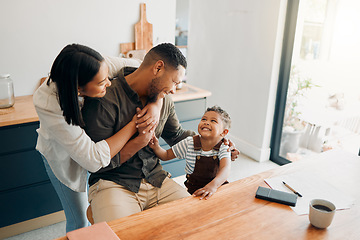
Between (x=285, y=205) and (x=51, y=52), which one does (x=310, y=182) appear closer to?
(x=285, y=205)

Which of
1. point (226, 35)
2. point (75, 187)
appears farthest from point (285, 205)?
point (226, 35)

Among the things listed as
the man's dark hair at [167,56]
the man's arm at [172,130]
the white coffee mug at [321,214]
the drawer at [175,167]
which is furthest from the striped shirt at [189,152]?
the drawer at [175,167]

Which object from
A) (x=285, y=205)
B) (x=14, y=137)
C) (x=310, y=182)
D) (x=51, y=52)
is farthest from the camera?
(x=51, y=52)

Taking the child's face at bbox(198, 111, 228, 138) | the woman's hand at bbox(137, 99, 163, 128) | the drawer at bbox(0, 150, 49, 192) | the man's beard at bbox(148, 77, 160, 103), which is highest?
the man's beard at bbox(148, 77, 160, 103)

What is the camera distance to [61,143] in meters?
1.31

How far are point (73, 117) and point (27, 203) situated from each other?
1.18 metres

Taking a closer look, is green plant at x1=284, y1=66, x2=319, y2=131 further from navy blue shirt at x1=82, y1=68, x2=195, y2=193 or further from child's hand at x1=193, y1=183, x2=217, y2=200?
child's hand at x1=193, y1=183, x2=217, y2=200

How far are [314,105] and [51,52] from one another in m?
2.36

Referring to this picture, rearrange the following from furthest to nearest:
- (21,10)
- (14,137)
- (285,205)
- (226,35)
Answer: (226,35)
(21,10)
(14,137)
(285,205)

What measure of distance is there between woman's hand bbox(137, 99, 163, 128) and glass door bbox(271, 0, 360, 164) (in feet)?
6.28

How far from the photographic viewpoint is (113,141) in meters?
1.39

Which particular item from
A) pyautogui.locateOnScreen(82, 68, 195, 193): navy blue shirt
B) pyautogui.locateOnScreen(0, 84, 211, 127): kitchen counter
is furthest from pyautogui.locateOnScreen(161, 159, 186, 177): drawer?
pyautogui.locateOnScreen(82, 68, 195, 193): navy blue shirt

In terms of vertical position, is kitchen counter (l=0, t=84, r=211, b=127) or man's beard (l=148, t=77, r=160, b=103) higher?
man's beard (l=148, t=77, r=160, b=103)

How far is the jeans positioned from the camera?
5.18ft
